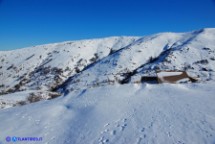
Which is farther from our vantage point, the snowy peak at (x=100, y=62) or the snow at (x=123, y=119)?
the snowy peak at (x=100, y=62)

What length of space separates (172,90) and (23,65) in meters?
92.6

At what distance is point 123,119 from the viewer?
14.2m

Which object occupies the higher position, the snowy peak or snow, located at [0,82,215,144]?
the snowy peak

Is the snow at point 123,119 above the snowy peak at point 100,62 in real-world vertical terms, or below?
below

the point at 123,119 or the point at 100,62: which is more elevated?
the point at 100,62

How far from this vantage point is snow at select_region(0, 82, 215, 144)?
11.5 meters

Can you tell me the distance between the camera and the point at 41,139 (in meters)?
12.6

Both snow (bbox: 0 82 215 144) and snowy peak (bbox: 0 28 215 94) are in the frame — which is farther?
snowy peak (bbox: 0 28 215 94)

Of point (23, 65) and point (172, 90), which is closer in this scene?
point (172, 90)

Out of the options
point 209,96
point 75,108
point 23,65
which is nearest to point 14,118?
point 75,108

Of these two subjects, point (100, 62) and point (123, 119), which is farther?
point (100, 62)

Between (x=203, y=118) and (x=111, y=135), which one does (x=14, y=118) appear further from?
(x=203, y=118)

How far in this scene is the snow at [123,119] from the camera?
11.5m

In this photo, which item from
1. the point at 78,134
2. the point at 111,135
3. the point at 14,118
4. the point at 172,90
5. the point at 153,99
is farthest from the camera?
the point at 172,90
